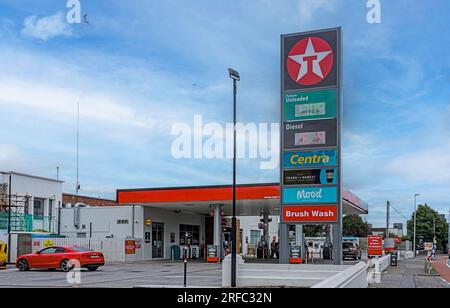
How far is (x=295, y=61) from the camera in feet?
66.8

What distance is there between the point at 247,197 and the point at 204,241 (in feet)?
59.6

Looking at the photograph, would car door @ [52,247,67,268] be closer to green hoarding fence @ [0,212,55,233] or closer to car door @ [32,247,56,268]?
car door @ [32,247,56,268]

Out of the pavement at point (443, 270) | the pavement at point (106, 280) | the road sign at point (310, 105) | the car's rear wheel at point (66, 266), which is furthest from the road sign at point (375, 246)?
the road sign at point (310, 105)

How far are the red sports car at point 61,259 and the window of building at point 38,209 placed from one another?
18.4m

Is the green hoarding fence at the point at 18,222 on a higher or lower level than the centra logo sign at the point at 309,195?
lower

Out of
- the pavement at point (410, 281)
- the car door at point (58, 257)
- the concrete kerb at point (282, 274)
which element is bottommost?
the pavement at point (410, 281)

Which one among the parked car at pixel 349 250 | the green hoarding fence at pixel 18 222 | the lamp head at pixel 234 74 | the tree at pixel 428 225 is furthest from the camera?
the tree at pixel 428 225

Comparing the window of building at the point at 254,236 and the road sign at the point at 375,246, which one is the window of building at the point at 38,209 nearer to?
the window of building at the point at 254,236

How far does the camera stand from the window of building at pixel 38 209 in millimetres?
45875

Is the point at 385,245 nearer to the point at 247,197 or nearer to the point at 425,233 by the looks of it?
the point at 247,197

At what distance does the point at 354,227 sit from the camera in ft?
374
